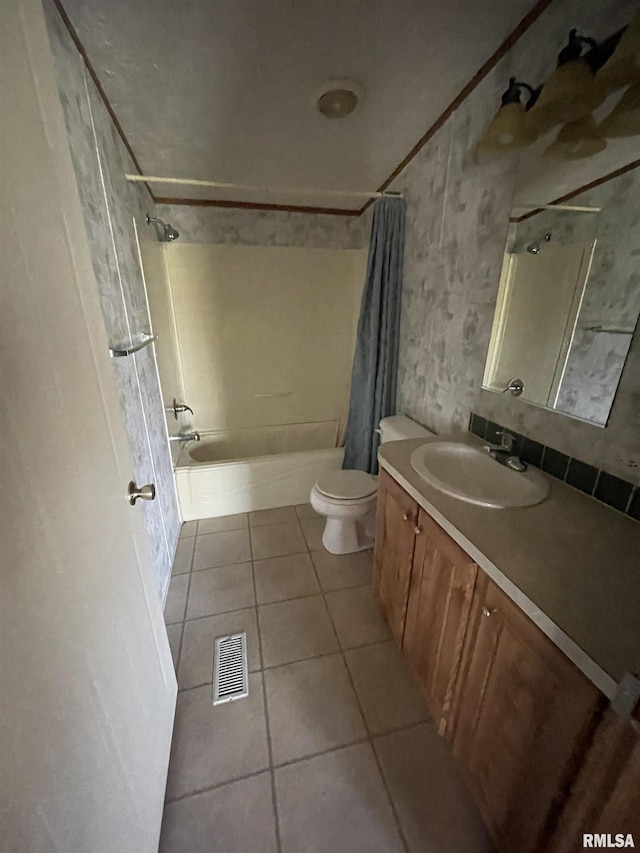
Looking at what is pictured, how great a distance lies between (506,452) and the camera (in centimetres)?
128

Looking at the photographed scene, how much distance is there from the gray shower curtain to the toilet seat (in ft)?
0.97

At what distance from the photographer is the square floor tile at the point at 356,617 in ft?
5.07

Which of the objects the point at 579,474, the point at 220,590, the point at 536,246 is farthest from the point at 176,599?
the point at 536,246

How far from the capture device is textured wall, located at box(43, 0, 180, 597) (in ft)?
3.65

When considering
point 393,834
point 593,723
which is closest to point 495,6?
point 593,723

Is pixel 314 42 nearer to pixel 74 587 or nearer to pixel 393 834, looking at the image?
pixel 74 587

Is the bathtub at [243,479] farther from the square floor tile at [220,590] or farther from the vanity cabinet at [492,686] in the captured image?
the vanity cabinet at [492,686]

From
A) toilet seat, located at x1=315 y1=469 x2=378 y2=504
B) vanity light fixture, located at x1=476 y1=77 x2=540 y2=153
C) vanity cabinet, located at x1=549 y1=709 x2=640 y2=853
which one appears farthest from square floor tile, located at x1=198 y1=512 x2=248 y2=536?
Answer: vanity light fixture, located at x1=476 y1=77 x2=540 y2=153

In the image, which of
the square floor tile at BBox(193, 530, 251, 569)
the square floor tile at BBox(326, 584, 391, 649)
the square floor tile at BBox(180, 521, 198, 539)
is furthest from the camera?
the square floor tile at BBox(180, 521, 198, 539)

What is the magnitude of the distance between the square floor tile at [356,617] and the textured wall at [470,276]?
1.01 m

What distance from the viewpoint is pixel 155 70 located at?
1241mm

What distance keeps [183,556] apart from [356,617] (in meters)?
1.14

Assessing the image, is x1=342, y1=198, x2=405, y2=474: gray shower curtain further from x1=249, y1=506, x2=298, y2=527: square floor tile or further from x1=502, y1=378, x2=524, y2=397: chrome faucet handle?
x1=502, y1=378, x2=524, y2=397: chrome faucet handle
